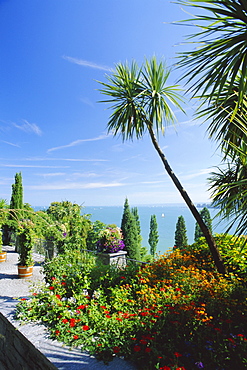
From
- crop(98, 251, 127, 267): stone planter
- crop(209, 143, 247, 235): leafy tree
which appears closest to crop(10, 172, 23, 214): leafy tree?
crop(98, 251, 127, 267): stone planter

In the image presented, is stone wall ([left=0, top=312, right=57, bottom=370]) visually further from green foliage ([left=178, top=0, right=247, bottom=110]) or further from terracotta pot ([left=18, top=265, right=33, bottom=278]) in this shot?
green foliage ([left=178, top=0, right=247, bottom=110])

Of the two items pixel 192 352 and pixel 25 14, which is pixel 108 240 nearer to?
pixel 192 352

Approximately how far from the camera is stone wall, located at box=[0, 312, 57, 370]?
7.20 ft

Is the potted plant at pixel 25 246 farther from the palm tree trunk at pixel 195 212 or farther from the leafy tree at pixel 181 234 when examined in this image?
the leafy tree at pixel 181 234

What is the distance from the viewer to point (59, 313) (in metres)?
3.04

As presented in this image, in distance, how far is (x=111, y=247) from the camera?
18.9ft

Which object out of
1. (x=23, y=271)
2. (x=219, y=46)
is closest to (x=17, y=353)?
(x=23, y=271)

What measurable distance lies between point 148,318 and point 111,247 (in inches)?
122

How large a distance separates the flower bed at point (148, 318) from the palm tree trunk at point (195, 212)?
1.07 meters

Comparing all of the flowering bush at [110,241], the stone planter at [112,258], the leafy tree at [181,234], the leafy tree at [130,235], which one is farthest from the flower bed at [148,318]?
the leafy tree at [181,234]

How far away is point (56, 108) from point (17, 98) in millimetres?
1583

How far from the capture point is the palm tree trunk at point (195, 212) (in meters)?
4.95

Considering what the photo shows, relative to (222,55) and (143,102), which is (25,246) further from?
(222,55)

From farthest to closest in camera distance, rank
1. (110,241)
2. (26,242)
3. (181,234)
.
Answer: (181,234)
(110,241)
(26,242)
